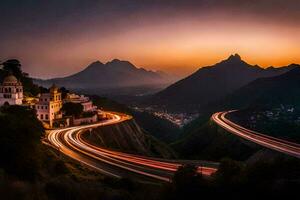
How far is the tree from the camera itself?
80750 millimetres

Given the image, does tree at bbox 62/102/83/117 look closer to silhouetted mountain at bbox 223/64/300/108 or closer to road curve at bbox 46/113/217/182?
road curve at bbox 46/113/217/182

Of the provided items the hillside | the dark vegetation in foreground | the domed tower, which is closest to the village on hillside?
the domed tower

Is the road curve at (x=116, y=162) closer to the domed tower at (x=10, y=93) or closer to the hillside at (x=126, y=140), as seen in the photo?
the hillside at (x=126, y=140)

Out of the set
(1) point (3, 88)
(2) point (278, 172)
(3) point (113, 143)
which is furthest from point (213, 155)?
(2) point (278, 172)

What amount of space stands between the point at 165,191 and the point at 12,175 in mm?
11947

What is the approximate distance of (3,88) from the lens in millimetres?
76312

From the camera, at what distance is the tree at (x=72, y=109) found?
265 feet

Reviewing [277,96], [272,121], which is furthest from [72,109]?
[277,96]

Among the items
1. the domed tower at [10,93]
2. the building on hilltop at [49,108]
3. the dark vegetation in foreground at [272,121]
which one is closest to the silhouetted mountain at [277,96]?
the dark vegetation in foreground at [272,121]

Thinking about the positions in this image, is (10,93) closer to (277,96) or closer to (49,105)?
(49,105)

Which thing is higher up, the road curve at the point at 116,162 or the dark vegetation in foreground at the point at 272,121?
the road curve at the point at 116,162

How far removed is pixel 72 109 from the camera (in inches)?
3194

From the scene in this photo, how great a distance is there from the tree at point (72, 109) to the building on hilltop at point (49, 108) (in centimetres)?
125

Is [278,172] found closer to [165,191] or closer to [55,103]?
[165,191]
